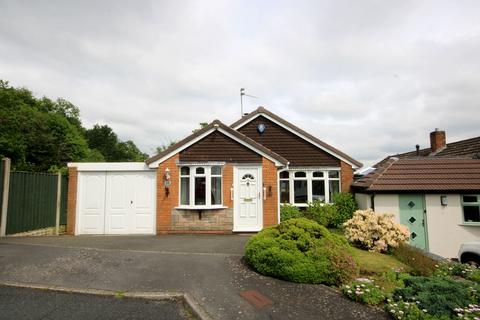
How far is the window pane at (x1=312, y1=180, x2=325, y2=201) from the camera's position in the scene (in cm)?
1319

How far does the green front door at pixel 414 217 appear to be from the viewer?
1024cm

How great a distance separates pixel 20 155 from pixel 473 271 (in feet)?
116

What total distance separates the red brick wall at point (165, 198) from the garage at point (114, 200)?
28 cm

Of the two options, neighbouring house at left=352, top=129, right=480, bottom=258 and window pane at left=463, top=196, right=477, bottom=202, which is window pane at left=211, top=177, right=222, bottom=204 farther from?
window pane at left=463, top=196, right=477, bottom=202

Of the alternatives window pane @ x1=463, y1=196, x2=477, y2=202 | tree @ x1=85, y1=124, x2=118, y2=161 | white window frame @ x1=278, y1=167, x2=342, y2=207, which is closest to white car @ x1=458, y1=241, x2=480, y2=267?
window pane @ x1=463, y1=196, x2=477, y2=202

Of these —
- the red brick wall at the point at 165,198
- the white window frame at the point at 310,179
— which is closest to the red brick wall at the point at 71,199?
the red brick wall at the point at 165,198

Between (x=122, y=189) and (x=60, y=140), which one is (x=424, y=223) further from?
(x=60, y=140)

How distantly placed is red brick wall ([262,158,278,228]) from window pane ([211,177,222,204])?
1.68m

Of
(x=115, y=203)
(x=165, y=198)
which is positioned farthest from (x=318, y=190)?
(x=115, y=203)

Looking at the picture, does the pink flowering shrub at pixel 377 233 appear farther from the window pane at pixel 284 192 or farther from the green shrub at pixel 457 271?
the window pane at pixel 284 192

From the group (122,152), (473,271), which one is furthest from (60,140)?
(473,271)

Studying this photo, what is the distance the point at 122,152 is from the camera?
67688 millimetres

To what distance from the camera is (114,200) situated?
33.8ft

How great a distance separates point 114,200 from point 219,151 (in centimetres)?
429
